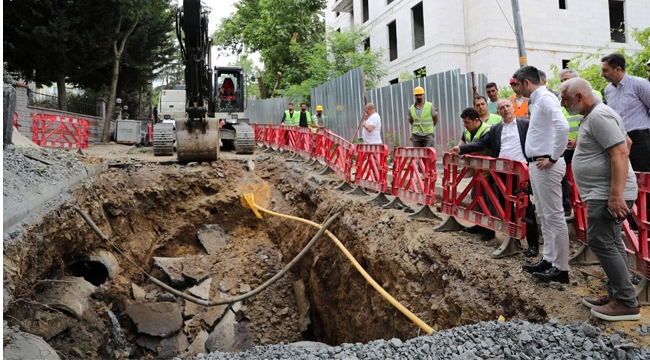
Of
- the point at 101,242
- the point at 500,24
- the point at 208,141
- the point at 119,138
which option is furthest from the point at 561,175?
the point at 119,138

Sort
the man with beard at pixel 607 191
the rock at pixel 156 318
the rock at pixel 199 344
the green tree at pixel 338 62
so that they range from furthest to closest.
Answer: the green tree at pixel 338 62
the rock at pixel 156 318
the rock at pixel 199 344
the man with beard at pixel 607 191

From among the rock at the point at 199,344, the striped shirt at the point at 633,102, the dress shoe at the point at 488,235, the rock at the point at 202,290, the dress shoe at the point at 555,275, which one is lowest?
the rock at the point at 199,344

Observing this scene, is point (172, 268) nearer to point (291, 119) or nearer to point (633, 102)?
point (291, 119)

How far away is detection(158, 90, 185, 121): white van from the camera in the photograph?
17.0 metres

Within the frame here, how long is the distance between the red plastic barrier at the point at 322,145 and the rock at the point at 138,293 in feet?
15.7

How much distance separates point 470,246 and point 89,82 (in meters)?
24.0

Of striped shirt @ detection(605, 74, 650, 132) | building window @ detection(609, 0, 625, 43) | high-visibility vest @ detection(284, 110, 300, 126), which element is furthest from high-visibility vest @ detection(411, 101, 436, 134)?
building window @ detection(609, 0, 625, 43)

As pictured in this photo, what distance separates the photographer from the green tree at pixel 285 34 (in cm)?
2500

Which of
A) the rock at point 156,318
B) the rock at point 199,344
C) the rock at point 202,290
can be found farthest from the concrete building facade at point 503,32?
the rock at point 156,318

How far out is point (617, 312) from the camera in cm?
331

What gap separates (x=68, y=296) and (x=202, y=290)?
2.55m

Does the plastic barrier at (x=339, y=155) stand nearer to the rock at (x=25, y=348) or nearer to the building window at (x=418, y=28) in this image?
the rock at (x=25, y=348)

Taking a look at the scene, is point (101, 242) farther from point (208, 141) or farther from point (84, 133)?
point (84, 133)

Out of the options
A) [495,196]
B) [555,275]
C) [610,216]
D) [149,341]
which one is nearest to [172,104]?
[149,341]
